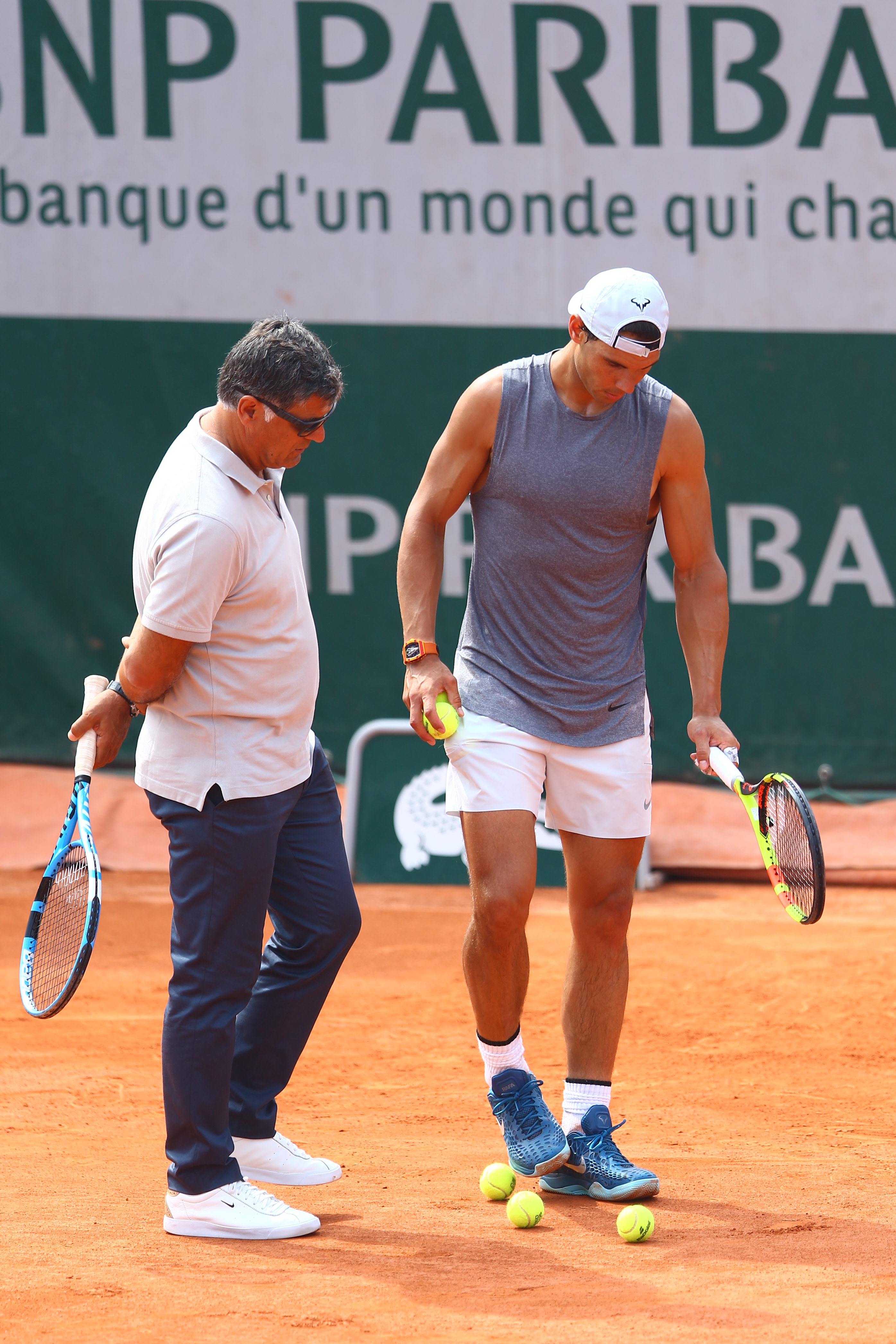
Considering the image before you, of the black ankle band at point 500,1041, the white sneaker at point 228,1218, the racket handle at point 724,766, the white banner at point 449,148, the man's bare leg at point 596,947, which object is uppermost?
the white banner at point 449,148

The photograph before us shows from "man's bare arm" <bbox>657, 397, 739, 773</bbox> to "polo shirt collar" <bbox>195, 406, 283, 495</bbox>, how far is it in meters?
0.91

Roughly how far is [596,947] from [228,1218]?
977 mm

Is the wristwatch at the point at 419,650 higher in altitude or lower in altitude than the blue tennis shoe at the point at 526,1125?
higher

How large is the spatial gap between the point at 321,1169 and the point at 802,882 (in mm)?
1233

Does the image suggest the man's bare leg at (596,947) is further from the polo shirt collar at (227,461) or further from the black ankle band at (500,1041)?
the polo shirt collar at (227,461)

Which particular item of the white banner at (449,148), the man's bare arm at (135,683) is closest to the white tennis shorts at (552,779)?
the man's bare arm at (135,683)

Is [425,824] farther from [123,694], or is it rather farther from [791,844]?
[123,694]

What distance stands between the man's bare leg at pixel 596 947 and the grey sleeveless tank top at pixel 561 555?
256mm

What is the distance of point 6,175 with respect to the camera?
7.66 meters

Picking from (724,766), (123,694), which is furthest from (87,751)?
(724,766)

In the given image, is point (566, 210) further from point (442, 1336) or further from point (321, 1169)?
point (442, 1336)

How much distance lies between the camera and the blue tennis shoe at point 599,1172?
3.43 m

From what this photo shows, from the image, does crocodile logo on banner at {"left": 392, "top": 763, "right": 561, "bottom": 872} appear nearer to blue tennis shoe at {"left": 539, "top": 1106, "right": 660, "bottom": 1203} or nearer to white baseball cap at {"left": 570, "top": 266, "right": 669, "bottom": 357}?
blue tennis shoe at {"left": 539, "top": 1106, "right": 660, "bottom": 1203}

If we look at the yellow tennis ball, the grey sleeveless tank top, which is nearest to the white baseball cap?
the grey sleeveless tank top
